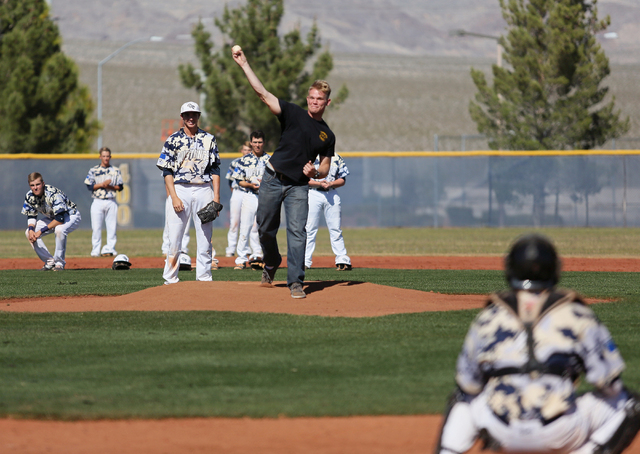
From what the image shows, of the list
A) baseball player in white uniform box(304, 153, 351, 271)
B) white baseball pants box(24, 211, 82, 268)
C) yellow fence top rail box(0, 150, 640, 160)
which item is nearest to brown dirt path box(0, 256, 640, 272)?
white baseball pants box(24, 211, 82, 268)

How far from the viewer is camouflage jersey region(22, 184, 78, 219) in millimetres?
13558

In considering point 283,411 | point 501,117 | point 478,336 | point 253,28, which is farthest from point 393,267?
point 501,117

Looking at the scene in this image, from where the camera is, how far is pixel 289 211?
8.73 m

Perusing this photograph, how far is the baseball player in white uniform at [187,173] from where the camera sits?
9.82m

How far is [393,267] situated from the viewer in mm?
15258

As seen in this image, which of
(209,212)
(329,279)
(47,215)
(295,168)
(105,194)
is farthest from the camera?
(105,194)

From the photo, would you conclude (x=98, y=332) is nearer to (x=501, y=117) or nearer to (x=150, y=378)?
(x=150, y=378)

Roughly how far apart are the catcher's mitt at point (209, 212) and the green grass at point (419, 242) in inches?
358

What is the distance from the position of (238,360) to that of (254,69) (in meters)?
26.2

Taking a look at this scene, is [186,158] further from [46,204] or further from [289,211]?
[46,204]

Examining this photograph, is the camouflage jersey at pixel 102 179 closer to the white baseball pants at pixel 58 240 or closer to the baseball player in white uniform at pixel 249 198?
the white baseball pants at pixel 58 240

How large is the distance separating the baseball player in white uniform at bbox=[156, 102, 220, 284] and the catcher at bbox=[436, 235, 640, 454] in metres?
6.72

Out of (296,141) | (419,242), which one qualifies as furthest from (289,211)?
(419,242)

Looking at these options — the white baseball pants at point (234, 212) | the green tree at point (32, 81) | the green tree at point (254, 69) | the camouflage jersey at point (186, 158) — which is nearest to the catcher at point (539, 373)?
the camouflage jersey at point (186, 158)
